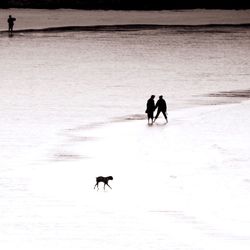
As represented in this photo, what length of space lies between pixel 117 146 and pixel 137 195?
164 inches

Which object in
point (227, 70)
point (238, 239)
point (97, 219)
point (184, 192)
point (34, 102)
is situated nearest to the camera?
point (238, 239)

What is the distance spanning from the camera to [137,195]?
42.6 ft

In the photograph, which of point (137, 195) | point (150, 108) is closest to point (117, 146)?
point (150, 108)

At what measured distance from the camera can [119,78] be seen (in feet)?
97.9

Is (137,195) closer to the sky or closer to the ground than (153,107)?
closer to the ground

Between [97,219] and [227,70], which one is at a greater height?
[227,70]

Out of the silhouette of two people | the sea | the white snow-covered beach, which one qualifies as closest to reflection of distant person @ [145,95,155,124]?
the silhouette of two people

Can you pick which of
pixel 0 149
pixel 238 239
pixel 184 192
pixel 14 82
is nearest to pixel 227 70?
pixel 14 82

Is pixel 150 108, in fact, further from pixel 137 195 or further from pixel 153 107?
pixel 137 195

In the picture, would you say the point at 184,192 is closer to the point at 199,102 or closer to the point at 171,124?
the point at 171,124

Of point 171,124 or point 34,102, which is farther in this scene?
point 34,102

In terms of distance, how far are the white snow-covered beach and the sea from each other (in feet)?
0.06

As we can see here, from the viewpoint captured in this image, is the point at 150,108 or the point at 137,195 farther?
the point at 150,108

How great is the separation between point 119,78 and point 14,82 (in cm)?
354
